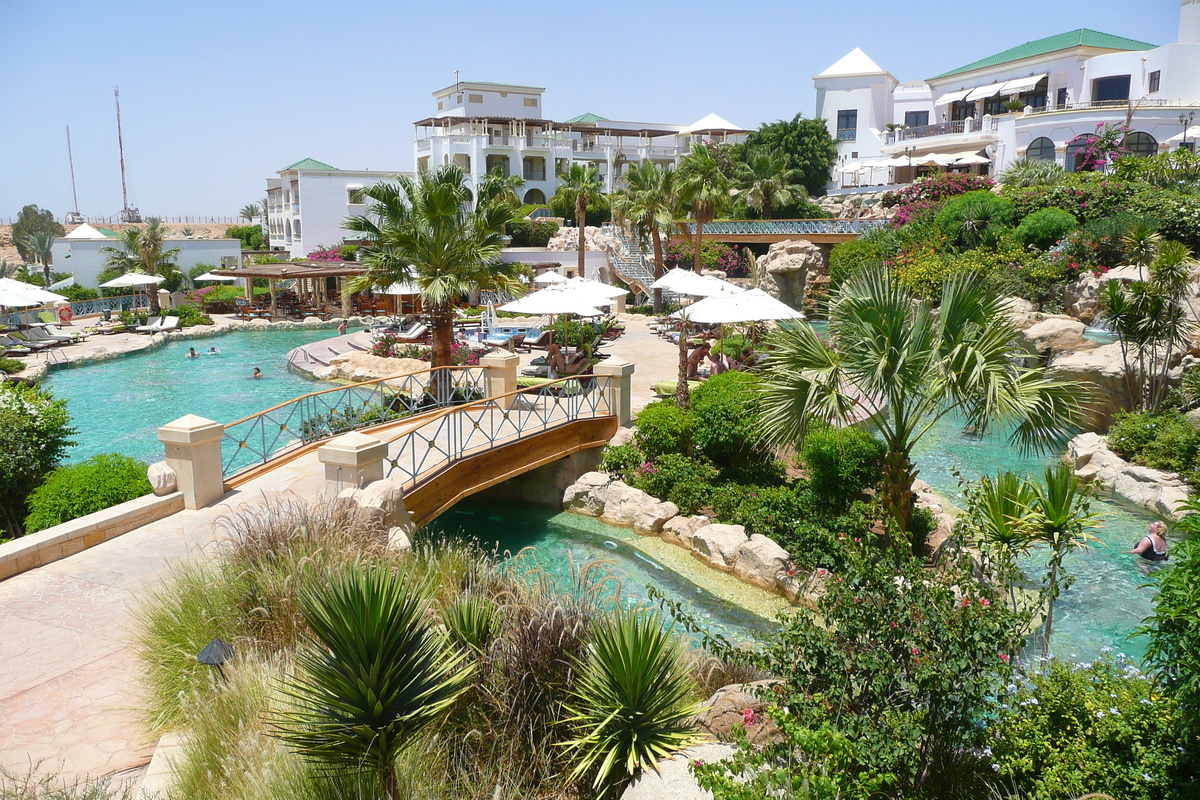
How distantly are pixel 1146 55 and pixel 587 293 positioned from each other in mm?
39753

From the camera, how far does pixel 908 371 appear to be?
31.4 ft

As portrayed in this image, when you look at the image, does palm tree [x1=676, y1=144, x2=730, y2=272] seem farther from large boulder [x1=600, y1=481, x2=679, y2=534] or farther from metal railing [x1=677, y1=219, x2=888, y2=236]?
large boulder [x1=600, y1=481, x2=679, y2=534]

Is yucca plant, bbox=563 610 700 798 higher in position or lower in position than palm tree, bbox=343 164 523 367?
lower

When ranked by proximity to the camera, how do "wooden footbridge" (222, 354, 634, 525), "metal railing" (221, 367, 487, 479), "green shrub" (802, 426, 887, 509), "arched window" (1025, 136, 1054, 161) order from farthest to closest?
"arched window" (1025, 136, 1054, 161) → "metal railing" (221, 367, 487, 479) → "green shrub" (802, 426, 887, 509) → "wooden footbridge" (222, 354, 634, 525)

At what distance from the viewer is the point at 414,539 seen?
10109 mm

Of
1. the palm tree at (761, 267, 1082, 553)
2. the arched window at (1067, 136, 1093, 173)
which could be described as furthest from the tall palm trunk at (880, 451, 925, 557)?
the arched window at (1067, 136, 1093, 173)

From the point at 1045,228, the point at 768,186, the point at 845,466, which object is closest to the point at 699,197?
the point at 1045,228

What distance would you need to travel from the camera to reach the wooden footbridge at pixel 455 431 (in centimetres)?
1135

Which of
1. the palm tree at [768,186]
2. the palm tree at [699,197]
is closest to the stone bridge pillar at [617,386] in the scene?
the palm tree at [699,197]

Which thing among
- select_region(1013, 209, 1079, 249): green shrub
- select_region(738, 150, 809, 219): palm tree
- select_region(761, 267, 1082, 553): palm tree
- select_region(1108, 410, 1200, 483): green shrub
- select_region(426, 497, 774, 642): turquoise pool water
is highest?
select_region(738, 150, 809, 219): palm tree

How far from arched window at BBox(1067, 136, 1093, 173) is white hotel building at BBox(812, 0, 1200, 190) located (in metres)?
0.08

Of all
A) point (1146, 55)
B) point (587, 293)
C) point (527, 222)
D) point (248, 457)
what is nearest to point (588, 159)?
point (527, 222)

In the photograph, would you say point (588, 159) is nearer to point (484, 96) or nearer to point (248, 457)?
point (484, 96)

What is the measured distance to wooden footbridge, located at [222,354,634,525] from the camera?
1135 cm
